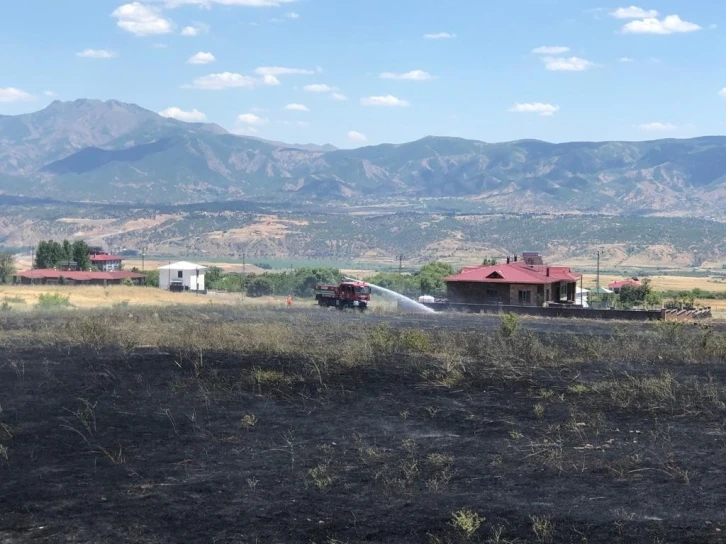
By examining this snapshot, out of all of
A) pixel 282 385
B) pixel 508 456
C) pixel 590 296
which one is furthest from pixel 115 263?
pixel 508 456

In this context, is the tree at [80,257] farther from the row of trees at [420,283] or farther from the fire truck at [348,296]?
the fire truck at [348,296]

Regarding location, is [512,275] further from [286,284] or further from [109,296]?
[286,284]

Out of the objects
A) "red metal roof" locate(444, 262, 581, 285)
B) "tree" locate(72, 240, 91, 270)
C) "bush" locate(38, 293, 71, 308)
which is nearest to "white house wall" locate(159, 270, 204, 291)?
"tree" locate(72, 240, 91, 270)

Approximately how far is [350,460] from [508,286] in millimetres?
46689

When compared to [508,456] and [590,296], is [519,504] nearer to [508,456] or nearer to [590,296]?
[508,456]

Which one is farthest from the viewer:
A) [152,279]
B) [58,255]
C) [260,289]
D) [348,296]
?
[58,255]

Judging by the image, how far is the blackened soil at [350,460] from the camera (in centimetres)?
1252

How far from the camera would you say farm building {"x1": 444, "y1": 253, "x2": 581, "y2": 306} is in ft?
202

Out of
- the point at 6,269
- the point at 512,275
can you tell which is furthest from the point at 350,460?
the point at 6,269

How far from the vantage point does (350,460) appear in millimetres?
16172

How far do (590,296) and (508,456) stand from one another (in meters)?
65.5

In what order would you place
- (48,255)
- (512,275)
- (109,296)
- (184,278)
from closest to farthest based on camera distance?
(512,275) → (109,296) → (184,278) → (48,255)

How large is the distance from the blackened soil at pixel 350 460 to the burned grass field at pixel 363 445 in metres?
0.05

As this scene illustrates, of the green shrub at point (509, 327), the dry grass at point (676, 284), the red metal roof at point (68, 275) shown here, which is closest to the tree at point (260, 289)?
the red metal roof at point (68, 275)
